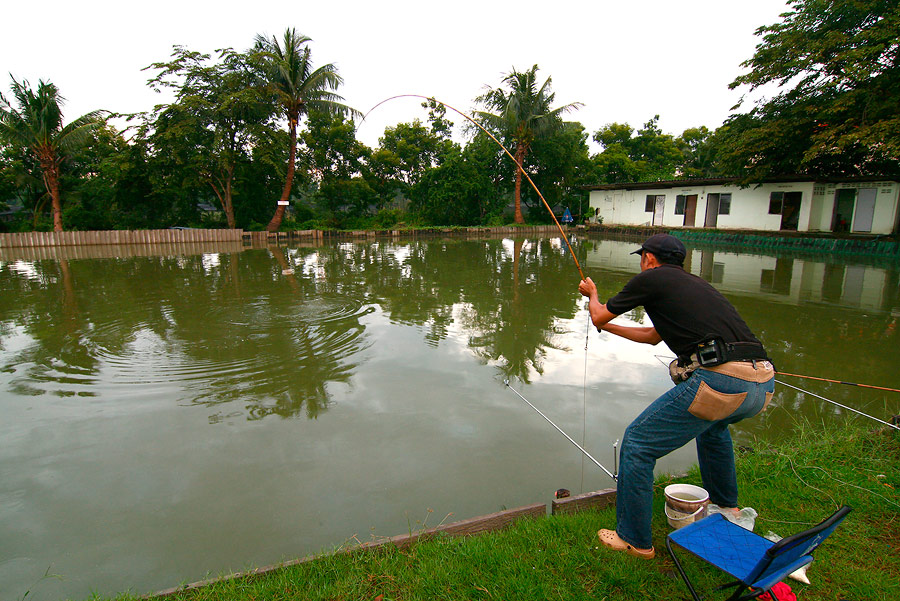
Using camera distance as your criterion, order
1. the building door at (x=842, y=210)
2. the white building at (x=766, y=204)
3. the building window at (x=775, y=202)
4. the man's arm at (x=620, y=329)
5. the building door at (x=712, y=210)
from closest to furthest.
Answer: the man's arm at (x=620, y=329), the white building at (x=766, y=204), the building door at (x=842, y=210), the building window at (x=775, y=202), the building door at (x=712, y=210)

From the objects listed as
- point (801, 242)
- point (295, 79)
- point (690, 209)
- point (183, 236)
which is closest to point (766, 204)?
point (690, 209)

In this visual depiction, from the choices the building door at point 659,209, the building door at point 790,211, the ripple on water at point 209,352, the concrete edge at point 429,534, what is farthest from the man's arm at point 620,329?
the building door at point 659,209

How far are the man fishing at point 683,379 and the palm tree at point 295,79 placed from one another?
76.3 feet

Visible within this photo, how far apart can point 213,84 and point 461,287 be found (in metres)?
21.0

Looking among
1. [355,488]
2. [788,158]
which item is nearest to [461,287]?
[355,488]

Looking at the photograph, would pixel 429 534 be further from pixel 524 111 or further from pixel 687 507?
pixel 524 111

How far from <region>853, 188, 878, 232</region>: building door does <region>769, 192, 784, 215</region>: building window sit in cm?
288

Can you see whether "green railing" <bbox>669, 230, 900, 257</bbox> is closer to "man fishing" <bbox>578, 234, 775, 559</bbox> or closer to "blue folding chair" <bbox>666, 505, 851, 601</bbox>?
"man fishing" <bbox>578, 234, 775, 559</bbox>

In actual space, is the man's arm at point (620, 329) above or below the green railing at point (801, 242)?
above

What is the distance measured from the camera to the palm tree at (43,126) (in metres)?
22.1

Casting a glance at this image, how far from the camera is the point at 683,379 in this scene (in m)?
2.51

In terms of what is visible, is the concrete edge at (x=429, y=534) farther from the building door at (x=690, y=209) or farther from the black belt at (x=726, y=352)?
the building door at (x=690, y=209)

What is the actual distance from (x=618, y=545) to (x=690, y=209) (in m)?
28.8

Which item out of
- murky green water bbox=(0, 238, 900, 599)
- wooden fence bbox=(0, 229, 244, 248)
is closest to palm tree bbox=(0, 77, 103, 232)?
Answer: wooden fence bbox=(0, 229, 244, 248)
